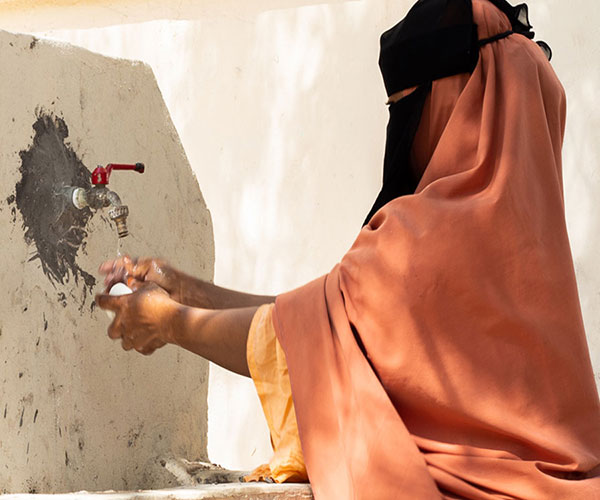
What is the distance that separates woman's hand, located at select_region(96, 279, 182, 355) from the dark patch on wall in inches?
8.3

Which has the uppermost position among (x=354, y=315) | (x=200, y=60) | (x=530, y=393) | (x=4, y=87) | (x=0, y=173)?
(x=200, y=60)

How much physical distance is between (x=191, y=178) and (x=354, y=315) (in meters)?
1.05

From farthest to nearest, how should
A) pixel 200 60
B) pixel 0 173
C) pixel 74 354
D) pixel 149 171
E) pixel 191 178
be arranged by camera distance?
pixel 200 60 < pixel 191 178 < pixel 149 171 < pixel 74 354 < pixel 0 173

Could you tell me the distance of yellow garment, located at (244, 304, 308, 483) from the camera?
193 centimetres

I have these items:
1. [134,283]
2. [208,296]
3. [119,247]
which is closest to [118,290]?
[134,283]

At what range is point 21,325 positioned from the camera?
84.2 inches

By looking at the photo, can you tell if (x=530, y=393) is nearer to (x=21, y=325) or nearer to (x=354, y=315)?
(x=354, y=315)

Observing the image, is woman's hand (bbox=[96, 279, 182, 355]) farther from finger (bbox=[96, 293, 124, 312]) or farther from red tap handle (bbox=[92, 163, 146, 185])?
red tap handle (bbox=[92, 163, 146, 185])

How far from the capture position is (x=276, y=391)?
6.39ft

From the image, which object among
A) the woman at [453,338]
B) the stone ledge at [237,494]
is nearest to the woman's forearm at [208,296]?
the woman at [453,338]

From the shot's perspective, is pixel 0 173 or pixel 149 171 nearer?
pixel 0 173

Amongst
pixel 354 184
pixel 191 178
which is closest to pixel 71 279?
pixel 191 178

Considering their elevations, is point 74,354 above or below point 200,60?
below

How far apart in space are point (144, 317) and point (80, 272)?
1.21ft
